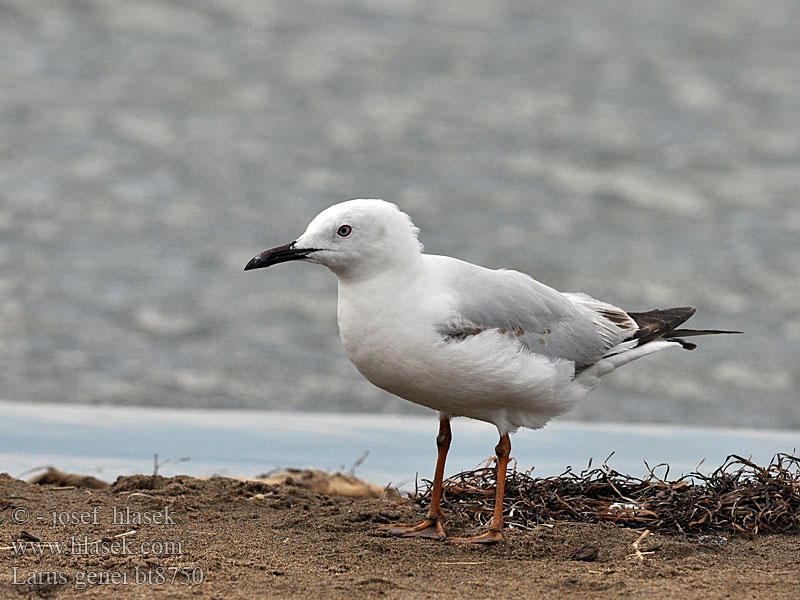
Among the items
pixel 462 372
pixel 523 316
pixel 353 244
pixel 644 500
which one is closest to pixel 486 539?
pixel 462 372

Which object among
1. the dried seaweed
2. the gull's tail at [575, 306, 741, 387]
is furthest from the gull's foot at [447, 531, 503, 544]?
the gull's tail at [575, 306, 741, 387]

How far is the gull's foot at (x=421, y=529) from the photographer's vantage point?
4.17m

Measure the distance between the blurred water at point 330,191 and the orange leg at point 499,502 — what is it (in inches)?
106

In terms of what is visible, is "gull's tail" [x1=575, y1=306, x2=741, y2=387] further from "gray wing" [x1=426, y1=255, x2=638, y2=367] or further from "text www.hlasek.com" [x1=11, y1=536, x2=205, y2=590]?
"text www.hlasek.com" [x1=11, y1=536, x2=205, y2=590]

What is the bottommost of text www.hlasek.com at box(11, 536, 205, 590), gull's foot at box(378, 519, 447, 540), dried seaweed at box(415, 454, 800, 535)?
text www.hlasek.com at box(11, 536, 205, 590)

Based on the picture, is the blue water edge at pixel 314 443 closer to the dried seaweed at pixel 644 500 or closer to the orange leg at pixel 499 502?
the dried seaweed at pixel 644 500

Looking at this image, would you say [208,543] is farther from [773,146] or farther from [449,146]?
[773,146]

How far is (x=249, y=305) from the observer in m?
8.30

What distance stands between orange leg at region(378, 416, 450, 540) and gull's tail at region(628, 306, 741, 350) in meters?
1.03

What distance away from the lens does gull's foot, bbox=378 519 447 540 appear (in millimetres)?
4168

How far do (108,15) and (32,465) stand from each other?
7.18 metres

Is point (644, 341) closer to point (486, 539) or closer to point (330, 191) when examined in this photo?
point (486, 539)

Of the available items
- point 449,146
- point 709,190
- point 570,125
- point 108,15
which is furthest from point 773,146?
point 108,15
